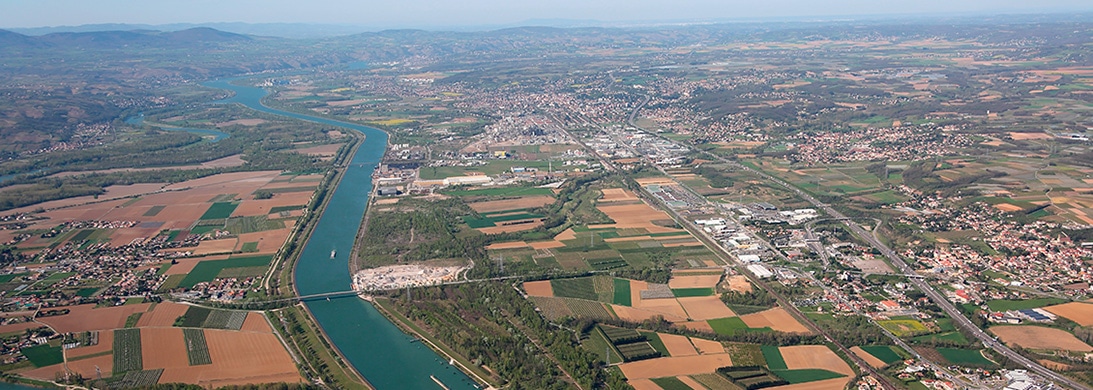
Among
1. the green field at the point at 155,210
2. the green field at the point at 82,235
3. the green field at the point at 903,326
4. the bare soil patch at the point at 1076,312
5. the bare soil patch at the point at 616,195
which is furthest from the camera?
the bare soil patch at the point at 616,195

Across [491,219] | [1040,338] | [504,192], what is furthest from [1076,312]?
[504,192]

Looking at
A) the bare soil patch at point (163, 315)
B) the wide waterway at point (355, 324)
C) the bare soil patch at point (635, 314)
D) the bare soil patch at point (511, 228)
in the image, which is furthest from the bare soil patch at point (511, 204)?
the bare soil patch at point (163, 315)

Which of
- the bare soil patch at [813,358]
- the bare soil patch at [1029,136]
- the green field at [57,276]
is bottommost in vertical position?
the bare soil patch at [1029,136]

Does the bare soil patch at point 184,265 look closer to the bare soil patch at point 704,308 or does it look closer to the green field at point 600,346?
the green field at point 600,346

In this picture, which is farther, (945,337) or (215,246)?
(215,246)

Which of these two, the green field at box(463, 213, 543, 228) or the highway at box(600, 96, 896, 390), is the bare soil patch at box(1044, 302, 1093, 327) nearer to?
the highway at box(600, 96, 896, 390)

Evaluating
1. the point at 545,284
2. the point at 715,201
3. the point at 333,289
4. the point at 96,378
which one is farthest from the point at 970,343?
the point at 96,378

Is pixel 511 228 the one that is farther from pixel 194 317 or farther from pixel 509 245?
pixel 194 317
